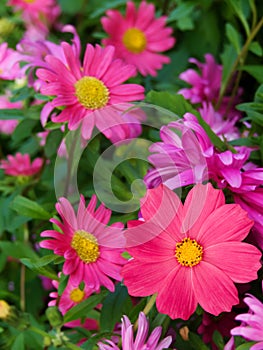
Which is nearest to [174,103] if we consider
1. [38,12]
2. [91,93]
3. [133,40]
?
[91,93]

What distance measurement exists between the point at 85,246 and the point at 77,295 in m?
0.08

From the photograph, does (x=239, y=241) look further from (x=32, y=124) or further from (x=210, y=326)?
(x=32, y=124)

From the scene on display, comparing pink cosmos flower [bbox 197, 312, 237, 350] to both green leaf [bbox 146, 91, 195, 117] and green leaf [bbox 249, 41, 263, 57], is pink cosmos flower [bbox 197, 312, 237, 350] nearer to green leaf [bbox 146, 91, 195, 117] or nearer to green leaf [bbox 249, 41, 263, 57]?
green leaf [bbox 146, 91, 195, 117]

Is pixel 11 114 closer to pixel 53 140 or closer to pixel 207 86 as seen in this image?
pixel 53 140

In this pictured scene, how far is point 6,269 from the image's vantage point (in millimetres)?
860

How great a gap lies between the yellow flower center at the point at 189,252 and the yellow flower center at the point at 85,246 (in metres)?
0.10

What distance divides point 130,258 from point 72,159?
0.46 ft

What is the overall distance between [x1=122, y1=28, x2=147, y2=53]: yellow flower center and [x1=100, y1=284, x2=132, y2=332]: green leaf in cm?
46

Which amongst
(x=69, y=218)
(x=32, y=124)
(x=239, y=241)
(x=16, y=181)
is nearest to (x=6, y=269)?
(x=16, y=181)

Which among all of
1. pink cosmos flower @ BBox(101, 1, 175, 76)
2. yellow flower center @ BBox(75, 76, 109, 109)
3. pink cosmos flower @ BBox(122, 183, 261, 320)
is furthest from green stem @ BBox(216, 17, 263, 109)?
pink cosmos flower @ BBox(122, 183, 261, 320)

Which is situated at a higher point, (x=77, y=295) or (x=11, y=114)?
(x=11, y=114)

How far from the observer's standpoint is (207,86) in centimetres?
83

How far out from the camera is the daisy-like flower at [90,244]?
A: 0.54 m

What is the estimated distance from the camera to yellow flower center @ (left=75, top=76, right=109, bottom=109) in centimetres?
59
